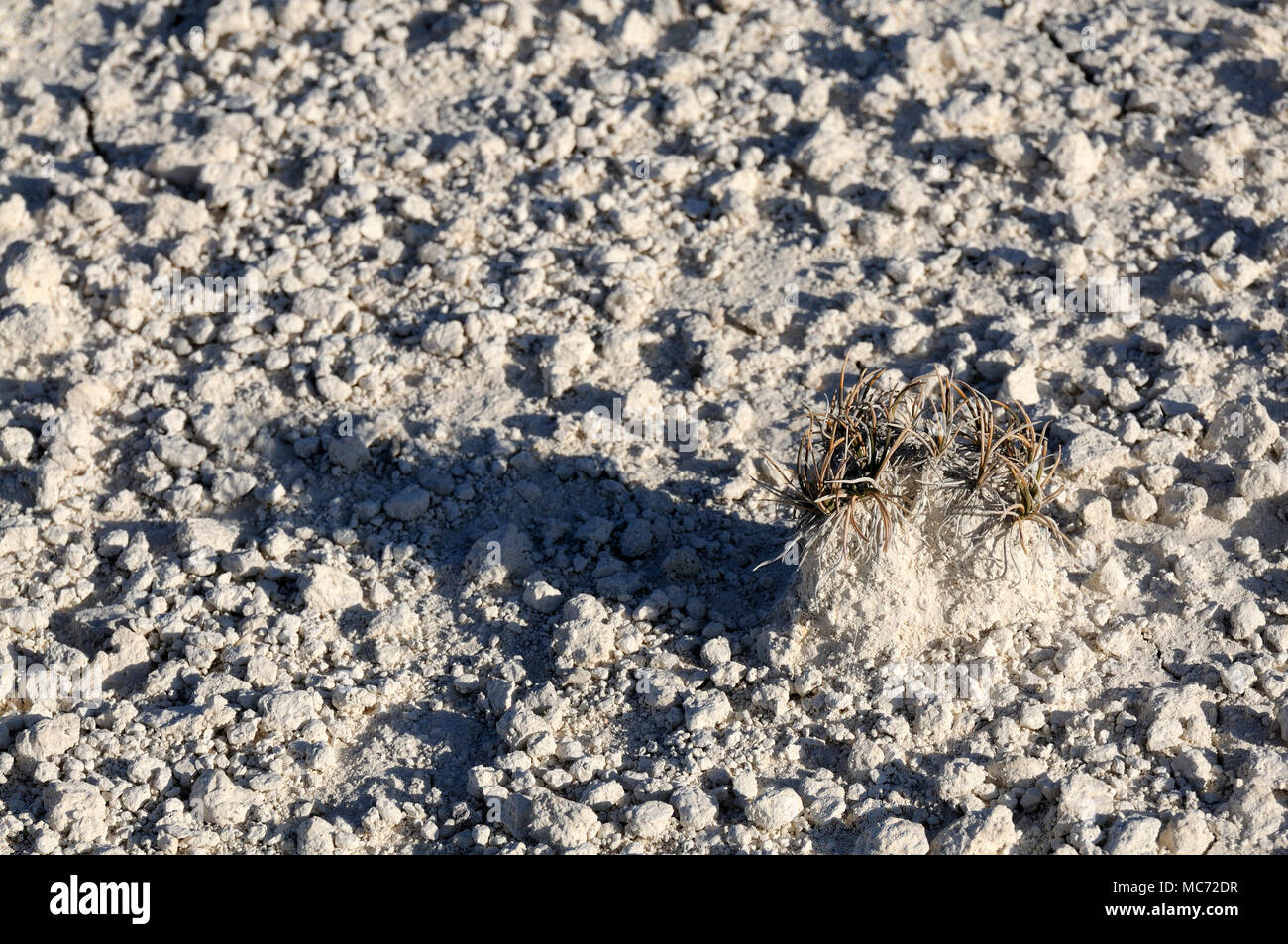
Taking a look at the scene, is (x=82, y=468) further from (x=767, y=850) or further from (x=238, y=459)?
(x=767, y=850)

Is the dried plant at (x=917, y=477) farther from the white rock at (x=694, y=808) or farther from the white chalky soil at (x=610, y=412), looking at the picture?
the white rock at (x=694, y=808)

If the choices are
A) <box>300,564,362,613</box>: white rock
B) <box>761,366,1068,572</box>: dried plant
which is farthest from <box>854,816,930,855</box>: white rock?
<box>300,564,362,613</box>: white rock

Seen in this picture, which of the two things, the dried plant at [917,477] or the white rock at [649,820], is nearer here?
the white rock at [649,820]

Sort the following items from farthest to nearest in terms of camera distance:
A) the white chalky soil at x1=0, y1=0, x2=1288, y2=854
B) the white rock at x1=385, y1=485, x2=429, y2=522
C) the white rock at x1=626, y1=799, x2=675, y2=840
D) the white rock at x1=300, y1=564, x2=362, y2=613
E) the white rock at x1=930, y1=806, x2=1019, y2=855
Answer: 1. the white rock at x1=385, y1=485, x2=429, y2=522
2. the white rock at x1=300, y1=564, x2=362, y2=613
3. the white chalky soil at x1=0, y1=0, x2=1288, y2=854
4. the white rock at x1=626, y1=799, x2=675, y2=840
5. the white rock at x1=930, y1=806, x2=1019, y2=855

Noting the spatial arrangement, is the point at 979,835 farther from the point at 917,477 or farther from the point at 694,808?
the point at 917,477

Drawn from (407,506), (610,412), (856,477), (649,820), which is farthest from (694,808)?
(610,412)

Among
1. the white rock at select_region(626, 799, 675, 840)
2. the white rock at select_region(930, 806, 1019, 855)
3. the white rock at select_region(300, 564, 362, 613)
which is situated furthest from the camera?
the white rock at select_region(300, 564, 362, 613)

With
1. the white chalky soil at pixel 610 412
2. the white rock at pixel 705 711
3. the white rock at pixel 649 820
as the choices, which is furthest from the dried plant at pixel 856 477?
the white rock at pixel 649 820

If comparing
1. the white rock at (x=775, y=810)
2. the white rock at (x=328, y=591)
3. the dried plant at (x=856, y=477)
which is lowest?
the white rock at (x=328, y=591)

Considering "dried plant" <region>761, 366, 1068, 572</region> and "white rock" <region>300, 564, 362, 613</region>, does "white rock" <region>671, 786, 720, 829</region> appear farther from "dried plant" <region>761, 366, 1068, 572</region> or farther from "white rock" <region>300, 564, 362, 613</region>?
"white rock" <region>300, 564, 362, 613</region>

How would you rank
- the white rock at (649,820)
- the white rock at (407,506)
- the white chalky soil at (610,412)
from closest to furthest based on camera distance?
the white rock at (649,820), the white chalky soil at (610,412), the white rock at (407,506)

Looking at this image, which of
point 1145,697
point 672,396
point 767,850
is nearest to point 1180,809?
point 1145,697
